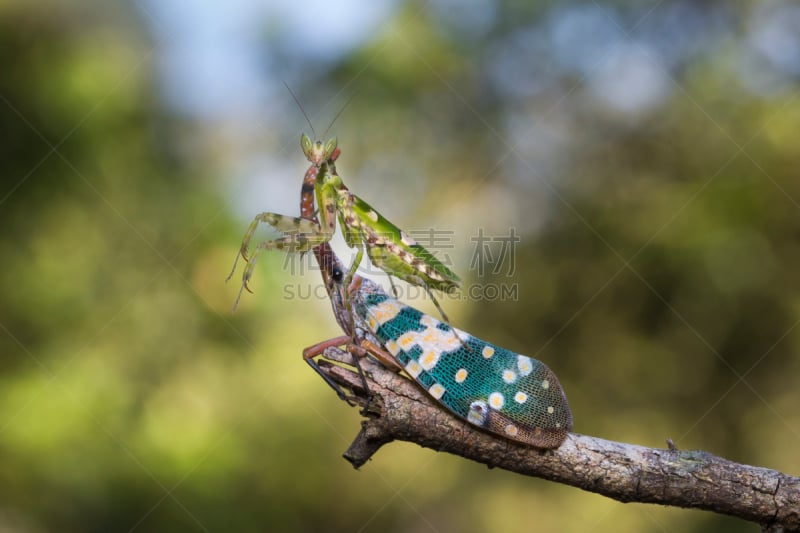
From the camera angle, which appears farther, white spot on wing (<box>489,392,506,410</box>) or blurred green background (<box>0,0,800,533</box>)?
blurred green background (<box>0,0,800,533</box>)

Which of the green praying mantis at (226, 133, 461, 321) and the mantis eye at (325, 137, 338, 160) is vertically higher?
the mantis eye at (325, 137, 338, 160)

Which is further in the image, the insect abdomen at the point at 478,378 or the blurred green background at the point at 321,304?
the blurred green background at the point at 321,304

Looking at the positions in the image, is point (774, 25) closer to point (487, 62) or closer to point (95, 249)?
point (487, 62)

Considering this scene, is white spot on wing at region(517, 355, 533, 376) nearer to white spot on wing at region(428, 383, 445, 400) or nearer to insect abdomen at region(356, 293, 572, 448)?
insect abdomen at region(356, 293, 572, 448)

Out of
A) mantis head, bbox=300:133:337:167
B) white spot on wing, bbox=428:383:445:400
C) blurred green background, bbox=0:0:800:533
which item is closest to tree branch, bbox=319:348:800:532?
white spot on wing, bbox=428:383:445:400

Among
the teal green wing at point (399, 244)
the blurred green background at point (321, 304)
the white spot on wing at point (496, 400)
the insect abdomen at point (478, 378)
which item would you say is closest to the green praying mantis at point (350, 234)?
the teal green wing at point (399, 244)

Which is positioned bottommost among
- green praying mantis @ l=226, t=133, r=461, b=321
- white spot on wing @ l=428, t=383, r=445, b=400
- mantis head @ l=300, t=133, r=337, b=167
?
white spot on wing @ l=428, t=383, r=445, b=400

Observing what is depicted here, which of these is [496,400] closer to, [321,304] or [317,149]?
[317,149]

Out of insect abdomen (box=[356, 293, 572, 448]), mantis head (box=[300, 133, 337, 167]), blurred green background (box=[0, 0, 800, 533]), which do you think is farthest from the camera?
blurred green background (box=[0, 0, 800, 533])

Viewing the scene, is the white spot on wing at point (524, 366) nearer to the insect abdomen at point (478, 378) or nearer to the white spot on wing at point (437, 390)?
the insect abdomen at point (478, 378)
